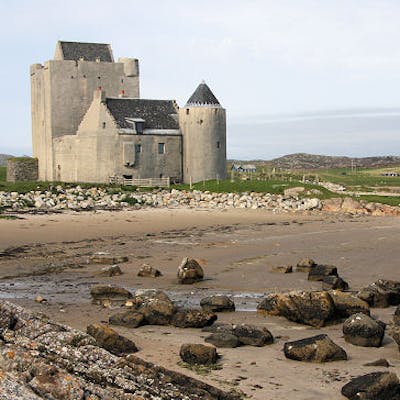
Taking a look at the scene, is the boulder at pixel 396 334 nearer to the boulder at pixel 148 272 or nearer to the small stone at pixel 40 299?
the small stone at pixel 40 299

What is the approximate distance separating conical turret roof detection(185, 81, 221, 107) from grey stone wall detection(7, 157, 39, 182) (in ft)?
52.2

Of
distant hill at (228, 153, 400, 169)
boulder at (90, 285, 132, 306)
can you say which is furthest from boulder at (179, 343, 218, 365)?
distant hill at (228, 153, 400, 169)

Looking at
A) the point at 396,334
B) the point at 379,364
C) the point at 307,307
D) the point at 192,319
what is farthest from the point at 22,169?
the point at 379,364

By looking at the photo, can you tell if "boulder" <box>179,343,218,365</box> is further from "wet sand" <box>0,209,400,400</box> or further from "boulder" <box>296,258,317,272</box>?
"boulder" <box>296,258,317,272</box>

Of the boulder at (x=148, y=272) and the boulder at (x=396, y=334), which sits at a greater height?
the boulder at (x=396, y=334)

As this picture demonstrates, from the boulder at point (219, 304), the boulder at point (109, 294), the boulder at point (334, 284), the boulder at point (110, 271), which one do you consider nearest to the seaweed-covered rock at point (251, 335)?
the boulder at point (219, 304)

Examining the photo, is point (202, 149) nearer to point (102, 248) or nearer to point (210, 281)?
point (102, 248)

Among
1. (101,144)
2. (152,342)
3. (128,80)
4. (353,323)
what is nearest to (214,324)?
(152,342)

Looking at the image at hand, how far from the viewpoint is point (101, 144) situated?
1937 inches

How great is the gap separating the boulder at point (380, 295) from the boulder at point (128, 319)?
408cm

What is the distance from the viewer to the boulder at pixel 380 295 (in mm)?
12695

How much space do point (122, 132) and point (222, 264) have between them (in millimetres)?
30966

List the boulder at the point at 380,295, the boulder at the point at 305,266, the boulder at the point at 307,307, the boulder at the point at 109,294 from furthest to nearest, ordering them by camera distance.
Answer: the boulder at the point at 305,266
the boulder at the point at 109,294
the boulder at the point at 380,295
the boulder at the point at 307,307

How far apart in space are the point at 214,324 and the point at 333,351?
103 inches
